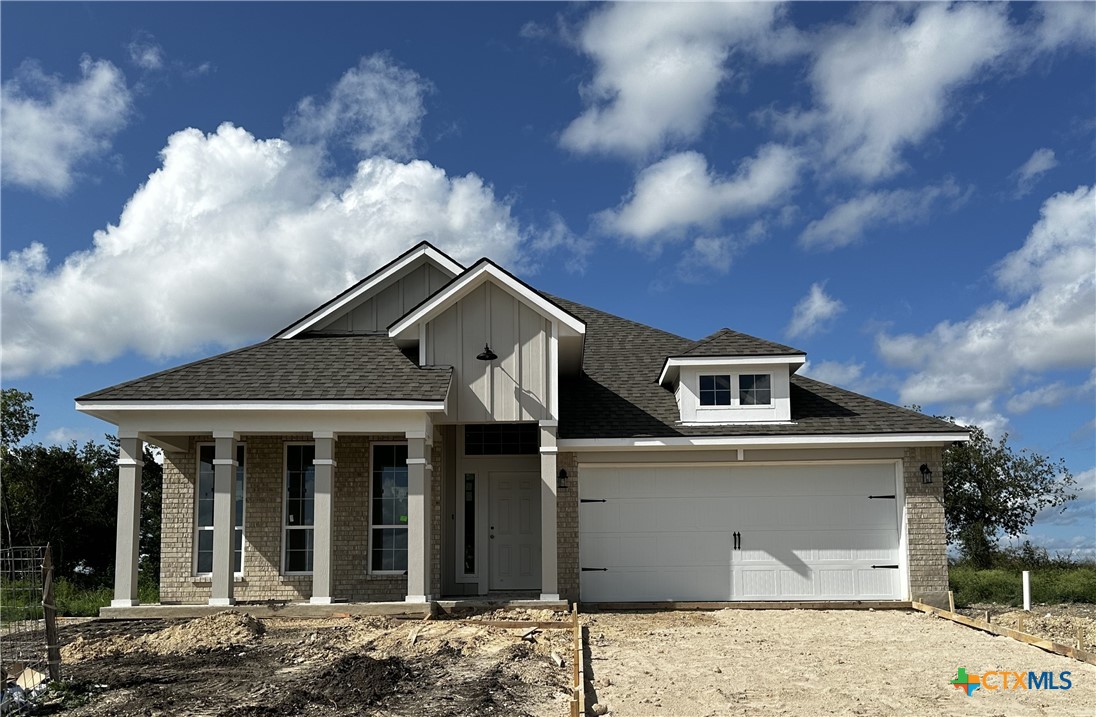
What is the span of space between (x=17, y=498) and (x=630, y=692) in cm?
2307

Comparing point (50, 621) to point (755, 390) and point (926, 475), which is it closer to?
point (755, 390)

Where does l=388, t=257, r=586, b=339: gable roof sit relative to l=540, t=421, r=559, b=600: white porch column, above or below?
above

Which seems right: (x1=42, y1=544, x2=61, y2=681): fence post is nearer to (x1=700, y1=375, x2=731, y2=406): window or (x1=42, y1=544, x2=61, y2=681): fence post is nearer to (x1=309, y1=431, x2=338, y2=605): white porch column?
(x1=309, y1=431, x2=338, y2=605): white porch column

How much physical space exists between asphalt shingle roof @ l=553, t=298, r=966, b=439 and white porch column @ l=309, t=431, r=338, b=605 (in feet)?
12.7

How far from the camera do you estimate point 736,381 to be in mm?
16797

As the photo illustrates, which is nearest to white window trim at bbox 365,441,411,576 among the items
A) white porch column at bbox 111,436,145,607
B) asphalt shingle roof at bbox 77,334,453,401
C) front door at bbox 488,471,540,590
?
asphalt shingle roof at bbox 77,334,453,401

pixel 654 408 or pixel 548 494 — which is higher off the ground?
pixel 654 408

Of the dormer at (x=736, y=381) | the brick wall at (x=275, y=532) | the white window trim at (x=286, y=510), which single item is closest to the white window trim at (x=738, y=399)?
the dormer at (x=736, y=381)

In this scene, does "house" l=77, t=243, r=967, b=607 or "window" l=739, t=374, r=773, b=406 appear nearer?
"house" l=77, t=243, r=967, b=607

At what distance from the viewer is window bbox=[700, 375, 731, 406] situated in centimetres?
1677

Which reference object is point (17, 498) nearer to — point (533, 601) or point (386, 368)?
point (386, 368)

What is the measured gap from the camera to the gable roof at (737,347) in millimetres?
16547

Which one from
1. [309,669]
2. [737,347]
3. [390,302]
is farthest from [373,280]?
[309,669]

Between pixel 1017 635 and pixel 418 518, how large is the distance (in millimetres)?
8303
